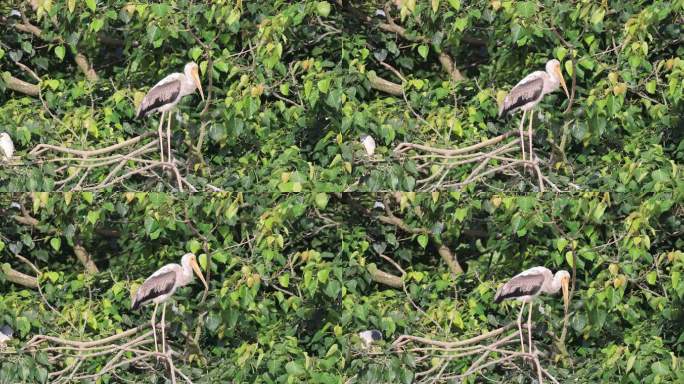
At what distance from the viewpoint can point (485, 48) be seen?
5430 mm

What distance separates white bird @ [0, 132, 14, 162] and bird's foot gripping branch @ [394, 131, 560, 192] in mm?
1678

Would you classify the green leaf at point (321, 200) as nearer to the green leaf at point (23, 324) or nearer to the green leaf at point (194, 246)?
the green leaf at point (194, 246)

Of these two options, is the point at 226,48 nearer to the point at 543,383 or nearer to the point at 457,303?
the point at 457,303

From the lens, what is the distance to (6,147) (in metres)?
5.27

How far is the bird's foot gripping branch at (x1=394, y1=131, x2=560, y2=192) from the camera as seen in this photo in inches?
203

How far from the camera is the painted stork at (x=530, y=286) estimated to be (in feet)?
16.1

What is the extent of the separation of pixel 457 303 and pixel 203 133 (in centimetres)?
131

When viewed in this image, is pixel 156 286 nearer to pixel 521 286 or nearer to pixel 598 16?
pixel 521 286

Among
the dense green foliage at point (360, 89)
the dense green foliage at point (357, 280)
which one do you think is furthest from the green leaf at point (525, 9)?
the dense green foliage at point (357, 280)

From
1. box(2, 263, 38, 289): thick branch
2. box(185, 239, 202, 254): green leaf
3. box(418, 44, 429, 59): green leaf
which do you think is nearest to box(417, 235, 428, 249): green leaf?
box(418, 44, 429, 59): green leaf

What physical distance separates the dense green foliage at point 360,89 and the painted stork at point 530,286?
1.38 ft

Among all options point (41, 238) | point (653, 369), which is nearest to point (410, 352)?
point (653, 369)

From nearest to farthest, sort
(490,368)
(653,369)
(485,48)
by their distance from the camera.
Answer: (653,369) < (490,368) < (485,48)

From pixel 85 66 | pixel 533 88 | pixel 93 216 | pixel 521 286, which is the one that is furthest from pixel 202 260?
pixel 533 88
